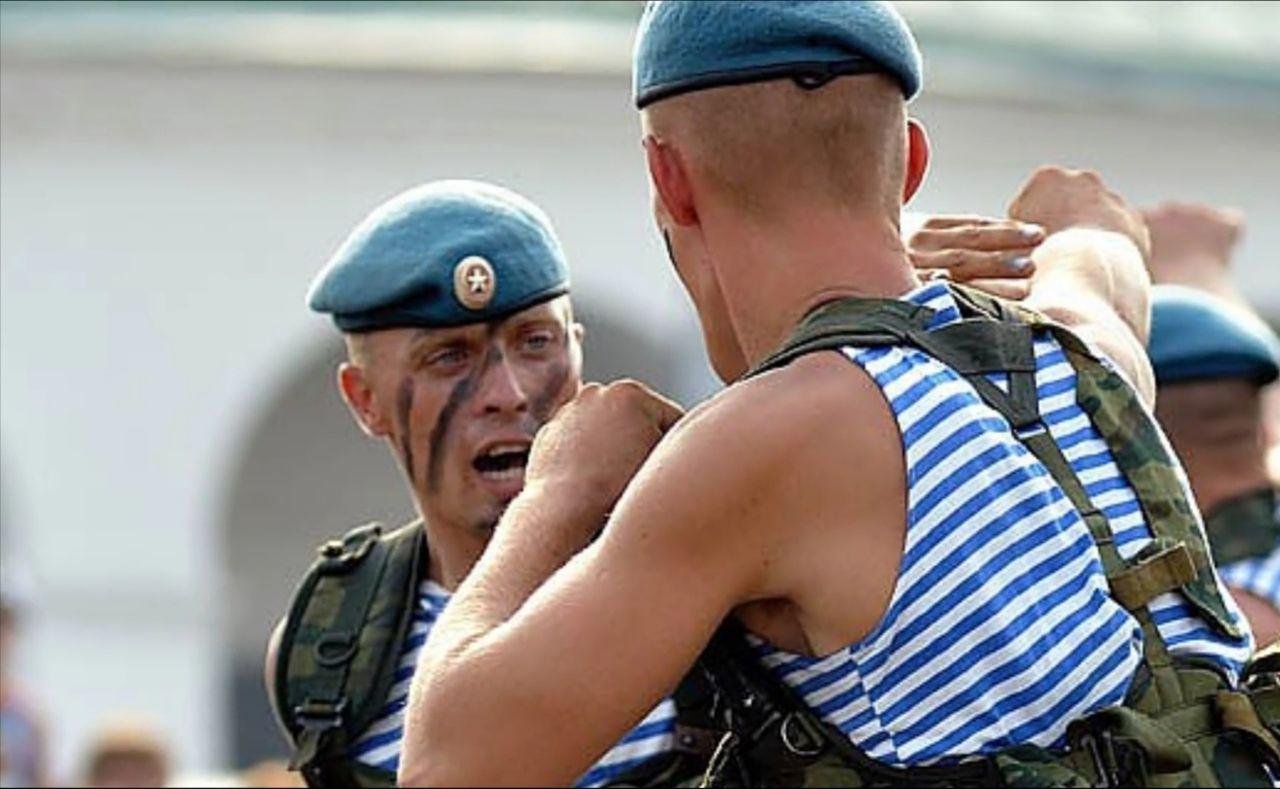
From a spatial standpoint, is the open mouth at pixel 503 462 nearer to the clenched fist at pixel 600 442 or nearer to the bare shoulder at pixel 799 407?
the clenched fist at pixel 600 442

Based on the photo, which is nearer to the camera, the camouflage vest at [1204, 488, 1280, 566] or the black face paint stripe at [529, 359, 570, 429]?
the black face paint stripe at [529, 359, 570, 429]

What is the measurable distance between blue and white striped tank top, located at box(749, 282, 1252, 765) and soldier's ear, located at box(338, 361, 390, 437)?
187 cm

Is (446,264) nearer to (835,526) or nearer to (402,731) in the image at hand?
(402,731)

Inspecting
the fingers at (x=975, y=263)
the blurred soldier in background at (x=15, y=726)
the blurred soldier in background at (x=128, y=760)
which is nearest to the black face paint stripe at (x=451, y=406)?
the fingers at (x=975, y=263)

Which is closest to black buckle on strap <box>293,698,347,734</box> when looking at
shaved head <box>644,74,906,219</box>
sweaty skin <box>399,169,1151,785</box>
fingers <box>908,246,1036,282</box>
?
fingers <box>908,246,1036,282</box>

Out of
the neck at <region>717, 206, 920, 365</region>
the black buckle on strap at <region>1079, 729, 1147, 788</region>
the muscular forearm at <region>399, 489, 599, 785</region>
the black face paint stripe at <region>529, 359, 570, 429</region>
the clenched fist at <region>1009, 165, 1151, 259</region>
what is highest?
the neck at <region>717, 206, 920, 365</region>

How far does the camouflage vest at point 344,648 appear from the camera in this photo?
6.00 metres

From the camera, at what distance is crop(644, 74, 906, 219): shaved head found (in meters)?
4.50

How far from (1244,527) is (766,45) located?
3.28 meters

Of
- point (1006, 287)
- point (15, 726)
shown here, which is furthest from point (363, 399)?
point (15, 726)

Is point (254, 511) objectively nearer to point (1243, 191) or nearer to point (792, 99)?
point (1243, 191)

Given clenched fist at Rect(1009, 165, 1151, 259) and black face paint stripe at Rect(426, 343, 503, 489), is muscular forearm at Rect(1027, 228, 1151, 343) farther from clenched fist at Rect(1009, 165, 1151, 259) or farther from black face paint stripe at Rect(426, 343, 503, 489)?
black face paint stripe at Rect(426, 343, 503, 489)

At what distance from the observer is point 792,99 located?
4.50 m

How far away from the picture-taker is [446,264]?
6.08m
